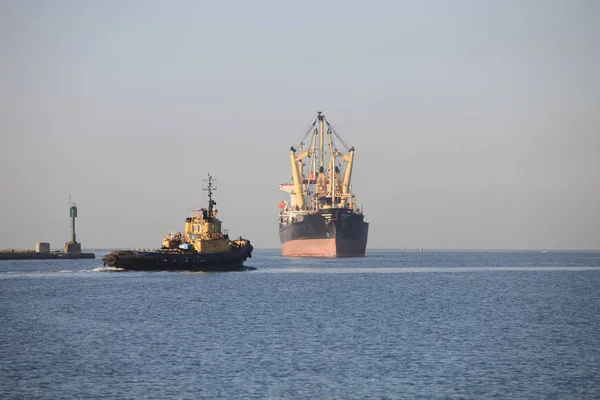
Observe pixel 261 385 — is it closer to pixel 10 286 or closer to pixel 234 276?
pixel 10 286

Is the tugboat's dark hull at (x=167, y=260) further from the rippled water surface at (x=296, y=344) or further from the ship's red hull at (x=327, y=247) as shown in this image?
the ship's red hull at (x=327, y=247)

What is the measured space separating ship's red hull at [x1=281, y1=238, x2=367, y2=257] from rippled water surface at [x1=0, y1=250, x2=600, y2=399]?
317ft

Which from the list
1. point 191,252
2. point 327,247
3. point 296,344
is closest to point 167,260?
point 191,252

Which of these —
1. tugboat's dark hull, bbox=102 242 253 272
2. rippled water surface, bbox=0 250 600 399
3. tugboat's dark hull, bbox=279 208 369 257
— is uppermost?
tugboat's dark hull, bbox=279 208 369 257

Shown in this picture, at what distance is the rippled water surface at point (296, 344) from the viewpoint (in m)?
33.8

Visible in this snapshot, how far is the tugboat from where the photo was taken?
10919cm

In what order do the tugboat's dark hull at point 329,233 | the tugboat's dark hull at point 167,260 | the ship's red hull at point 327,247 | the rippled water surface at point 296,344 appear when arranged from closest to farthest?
the rippled water surface at point 296,344 < the tugboat's dark hull at point 167,260 < the tugboat's dark hull at point 329,233 < the ship's red hull at point 327,247

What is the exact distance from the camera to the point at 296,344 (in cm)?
4522

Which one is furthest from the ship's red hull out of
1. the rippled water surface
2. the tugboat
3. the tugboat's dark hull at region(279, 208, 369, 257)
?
the rippled water surface

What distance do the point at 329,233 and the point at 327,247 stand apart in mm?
4619

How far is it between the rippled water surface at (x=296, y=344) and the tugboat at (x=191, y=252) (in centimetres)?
2512

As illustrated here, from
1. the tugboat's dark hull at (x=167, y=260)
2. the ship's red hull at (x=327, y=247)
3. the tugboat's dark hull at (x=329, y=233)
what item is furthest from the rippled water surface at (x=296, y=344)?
the ship's red hull at (x=327, y=247)

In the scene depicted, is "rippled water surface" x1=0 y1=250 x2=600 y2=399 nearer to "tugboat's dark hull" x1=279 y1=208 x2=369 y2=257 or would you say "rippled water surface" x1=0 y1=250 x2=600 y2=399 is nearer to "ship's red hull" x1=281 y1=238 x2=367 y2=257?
"tugboat's dark hull" x1=279 y1=208 x2=369 y2=257

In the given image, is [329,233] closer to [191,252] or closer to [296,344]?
[191,252]
